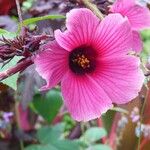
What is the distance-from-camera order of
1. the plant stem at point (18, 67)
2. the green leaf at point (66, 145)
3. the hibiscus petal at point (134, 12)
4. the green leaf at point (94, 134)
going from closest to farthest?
the plant stem at point (18, 67) → the hibiscus petal at point (134, 12) → the green leaf at point (66, 145) → the green leaf at point (94, 134)

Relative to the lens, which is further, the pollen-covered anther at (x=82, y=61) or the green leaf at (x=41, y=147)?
the green leaf at (x=41, y=147)

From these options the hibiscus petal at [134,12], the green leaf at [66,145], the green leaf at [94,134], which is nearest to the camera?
the hibiscus petal at [134,12]

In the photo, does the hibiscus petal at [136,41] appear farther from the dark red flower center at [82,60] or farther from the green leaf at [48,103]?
the green leaf at [48,103]

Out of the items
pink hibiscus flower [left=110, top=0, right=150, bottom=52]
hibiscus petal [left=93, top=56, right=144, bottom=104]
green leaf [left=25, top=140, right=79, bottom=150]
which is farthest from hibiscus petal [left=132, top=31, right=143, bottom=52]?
green leaf [left=25, top=140, right=79, bottom=150]

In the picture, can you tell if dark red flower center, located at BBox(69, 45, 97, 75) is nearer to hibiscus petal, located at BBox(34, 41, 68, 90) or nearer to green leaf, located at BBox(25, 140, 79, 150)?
hibiscus petal, located at BBox(34, 41, 68, 90)

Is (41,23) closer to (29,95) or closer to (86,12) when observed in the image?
(86,12)

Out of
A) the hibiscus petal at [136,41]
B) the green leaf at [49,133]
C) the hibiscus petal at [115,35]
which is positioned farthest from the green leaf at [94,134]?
the hibiscus petal at [115,35]
